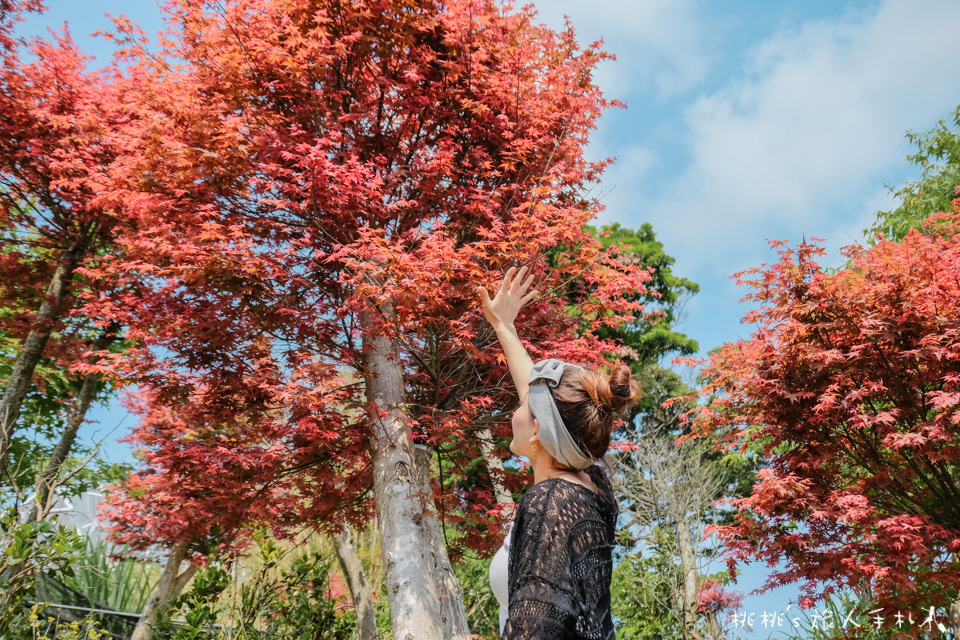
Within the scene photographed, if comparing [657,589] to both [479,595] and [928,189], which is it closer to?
[479,595]

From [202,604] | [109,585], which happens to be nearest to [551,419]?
[202,604]

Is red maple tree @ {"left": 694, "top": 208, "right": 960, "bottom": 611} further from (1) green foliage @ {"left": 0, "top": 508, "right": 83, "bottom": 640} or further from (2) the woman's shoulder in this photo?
(1) green foliage @ {"left": 0, "top": 508, "right": 83, "bottom": 640}

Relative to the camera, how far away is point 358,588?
754 cm

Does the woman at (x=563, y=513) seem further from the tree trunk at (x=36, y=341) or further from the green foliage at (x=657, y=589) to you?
the tree trunk at (x=36, y=341)

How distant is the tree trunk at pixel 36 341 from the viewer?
21.4 ft

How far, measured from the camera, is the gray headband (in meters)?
1.43

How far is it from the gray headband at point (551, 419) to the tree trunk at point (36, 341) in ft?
21.2

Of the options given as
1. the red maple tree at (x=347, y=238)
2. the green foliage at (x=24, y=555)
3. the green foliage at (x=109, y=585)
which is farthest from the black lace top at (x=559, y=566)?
the green foliage at (x=109, y=585)

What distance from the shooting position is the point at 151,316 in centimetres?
498

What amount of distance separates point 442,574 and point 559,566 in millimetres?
3955

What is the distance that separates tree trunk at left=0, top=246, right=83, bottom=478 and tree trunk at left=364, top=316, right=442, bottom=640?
3.71 m

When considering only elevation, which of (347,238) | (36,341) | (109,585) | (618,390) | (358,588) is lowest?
(109,585)

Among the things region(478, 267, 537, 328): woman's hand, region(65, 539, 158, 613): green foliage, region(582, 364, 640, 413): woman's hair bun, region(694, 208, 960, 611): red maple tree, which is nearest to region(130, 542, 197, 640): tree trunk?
region(65, 539, 158, 613): green foliage

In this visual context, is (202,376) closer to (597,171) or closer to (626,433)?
(597,171)
